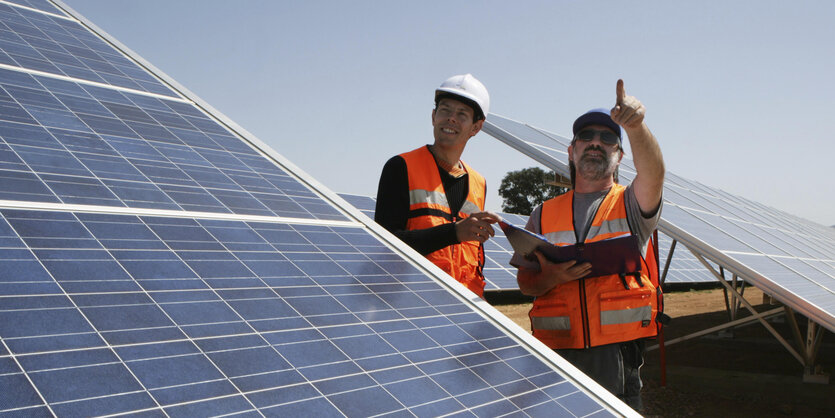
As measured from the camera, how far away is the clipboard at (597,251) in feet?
14.0

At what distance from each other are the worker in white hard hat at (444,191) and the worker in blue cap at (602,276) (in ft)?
1.40

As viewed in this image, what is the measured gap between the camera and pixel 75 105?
169 inches

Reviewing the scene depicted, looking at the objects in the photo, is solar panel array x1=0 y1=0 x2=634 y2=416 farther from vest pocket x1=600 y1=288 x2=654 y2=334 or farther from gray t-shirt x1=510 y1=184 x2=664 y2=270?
gray t-shirt x1=510 y1=184 x2=664 y2=270

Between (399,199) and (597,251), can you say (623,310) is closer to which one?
(597,251)

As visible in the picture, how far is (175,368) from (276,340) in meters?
0.43

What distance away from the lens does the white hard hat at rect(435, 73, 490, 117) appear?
4.89 metres

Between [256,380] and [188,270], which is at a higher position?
[188,270]

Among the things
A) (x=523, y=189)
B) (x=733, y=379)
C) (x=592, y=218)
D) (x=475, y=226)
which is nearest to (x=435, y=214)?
(x=475, y=226)

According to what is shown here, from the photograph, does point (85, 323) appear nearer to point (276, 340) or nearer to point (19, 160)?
point (276, 340)

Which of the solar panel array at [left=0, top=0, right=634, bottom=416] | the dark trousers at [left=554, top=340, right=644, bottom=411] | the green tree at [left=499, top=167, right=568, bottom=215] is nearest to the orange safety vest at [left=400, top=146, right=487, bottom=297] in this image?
the solar panel array at [left=0, top=0, right=634, bottom=416]

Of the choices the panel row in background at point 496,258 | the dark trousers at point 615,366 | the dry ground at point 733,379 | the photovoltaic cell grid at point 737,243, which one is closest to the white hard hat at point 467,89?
the dark trousers at point 615,366

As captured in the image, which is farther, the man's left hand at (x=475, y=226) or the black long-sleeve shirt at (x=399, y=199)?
the black long-sleeve shirt at (x=399, y=199)

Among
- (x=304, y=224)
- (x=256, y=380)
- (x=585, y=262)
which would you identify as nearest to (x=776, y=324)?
(x=585, y=262)

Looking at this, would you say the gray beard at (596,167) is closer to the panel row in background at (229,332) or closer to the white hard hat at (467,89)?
the white hard hat at (467,89)
